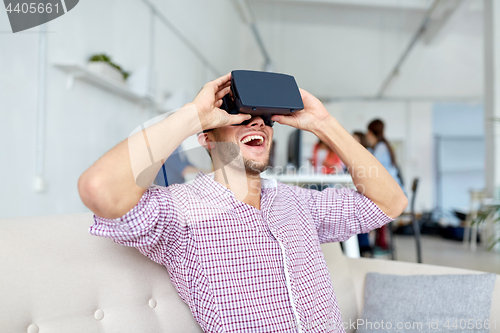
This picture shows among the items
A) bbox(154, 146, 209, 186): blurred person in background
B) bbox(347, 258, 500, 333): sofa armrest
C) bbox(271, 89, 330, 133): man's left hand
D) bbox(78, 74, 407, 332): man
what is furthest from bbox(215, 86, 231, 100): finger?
bbox(347, 258, 500, 333): sofa armrest

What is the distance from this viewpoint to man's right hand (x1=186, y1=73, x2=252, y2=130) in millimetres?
942

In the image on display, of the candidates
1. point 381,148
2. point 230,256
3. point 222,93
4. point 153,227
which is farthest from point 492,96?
point 153,227

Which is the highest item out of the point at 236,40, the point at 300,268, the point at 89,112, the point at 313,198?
the point at 236,40

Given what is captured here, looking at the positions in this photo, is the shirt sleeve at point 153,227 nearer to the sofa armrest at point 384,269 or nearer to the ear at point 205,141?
the ear at point 205,141

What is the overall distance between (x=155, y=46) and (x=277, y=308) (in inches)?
130

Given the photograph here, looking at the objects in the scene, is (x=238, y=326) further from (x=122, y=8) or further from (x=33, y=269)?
(x=122, y=8)

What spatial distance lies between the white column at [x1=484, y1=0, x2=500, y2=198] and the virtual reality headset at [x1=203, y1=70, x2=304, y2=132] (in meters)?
4.40

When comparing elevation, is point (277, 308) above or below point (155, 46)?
below

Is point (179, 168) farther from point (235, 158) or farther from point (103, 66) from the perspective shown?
point (235, 158)

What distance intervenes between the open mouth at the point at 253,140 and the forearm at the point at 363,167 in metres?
0.17

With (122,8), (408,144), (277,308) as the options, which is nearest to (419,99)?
(408,144)

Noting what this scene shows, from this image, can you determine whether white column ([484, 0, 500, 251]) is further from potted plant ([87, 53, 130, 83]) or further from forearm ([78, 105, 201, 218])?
forearm ([78, 105, 201, 218])

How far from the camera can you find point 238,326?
2.99 feet

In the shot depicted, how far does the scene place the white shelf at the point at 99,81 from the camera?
2.35 m
